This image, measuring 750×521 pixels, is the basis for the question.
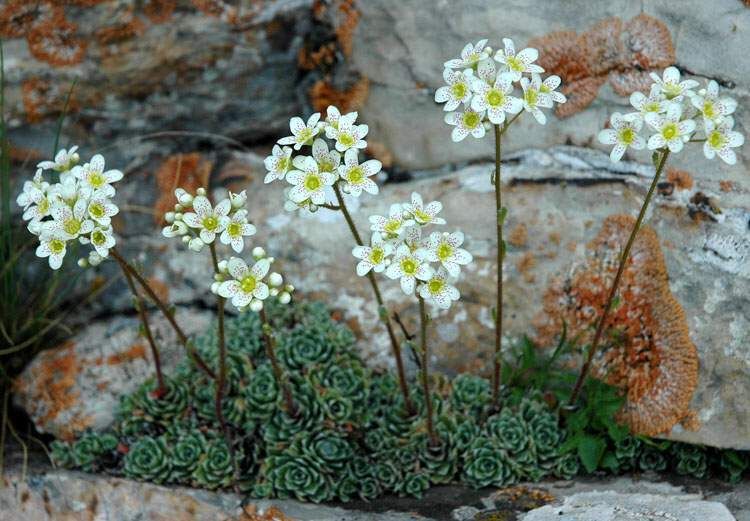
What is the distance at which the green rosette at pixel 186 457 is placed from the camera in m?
4.04

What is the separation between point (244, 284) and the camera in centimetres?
336

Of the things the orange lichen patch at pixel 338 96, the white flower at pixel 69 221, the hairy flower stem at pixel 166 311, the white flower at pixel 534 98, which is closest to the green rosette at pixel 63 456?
the hairy flower stem at pixel 166 311

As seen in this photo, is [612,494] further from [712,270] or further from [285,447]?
[285,447]

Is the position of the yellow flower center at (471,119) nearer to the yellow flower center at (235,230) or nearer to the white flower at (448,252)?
the white flower at (448,252)

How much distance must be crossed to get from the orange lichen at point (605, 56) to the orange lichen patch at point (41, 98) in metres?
2.57

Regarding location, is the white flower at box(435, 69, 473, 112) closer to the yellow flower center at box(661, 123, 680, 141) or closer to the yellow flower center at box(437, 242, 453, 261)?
the yellow flower center at box(437, 242, 453, 261)

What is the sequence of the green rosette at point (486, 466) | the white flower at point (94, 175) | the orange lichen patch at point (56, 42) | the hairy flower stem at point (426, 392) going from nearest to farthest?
the white flower at point (94, 175) < the hairy flower stem at point (426, 392) < the green rosette at point (486, 466) < the orange lichen patch at point (56, 42)

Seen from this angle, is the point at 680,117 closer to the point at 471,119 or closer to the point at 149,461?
the point at 471,119

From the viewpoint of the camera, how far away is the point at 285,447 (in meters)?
4.09

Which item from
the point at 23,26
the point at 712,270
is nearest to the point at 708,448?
the point at 712,270

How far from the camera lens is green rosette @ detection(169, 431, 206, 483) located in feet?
13.3

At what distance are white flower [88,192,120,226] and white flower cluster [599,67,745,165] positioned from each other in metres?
1.93

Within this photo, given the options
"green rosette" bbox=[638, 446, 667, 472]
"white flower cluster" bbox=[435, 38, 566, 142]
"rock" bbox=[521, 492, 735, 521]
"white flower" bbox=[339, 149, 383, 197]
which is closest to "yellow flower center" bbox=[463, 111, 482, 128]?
"white flower cluster" bbox=[435, 38, 566, 142]

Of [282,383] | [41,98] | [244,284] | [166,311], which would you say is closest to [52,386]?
[166,311]
